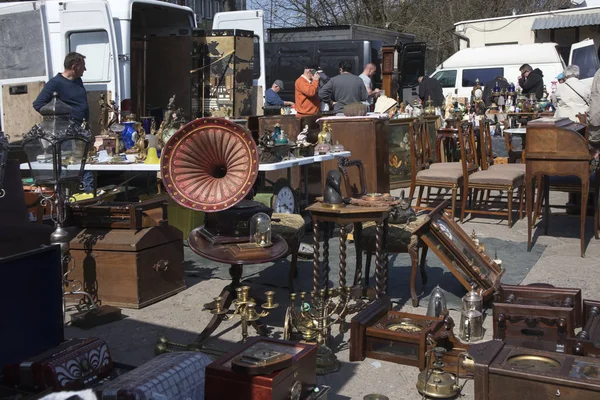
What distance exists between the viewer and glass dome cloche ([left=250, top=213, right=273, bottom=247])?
4410 millimetres

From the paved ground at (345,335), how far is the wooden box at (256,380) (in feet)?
1.89

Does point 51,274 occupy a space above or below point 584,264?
above

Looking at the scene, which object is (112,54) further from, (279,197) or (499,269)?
(499,269)

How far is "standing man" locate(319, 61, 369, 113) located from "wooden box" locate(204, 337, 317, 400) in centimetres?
735

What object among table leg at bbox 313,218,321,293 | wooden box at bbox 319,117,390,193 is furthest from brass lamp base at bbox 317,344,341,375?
wooden box at bbox 319,117,390,193

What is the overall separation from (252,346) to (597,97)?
5.26 metres

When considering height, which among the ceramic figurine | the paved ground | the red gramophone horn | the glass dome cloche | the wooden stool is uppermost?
the red gramophone horn

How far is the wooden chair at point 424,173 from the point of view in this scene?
7859 mm

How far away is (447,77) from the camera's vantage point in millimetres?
18469

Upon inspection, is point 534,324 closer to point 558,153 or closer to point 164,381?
Result: point 164,381

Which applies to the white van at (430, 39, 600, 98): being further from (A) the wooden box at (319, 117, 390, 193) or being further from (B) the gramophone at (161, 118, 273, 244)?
(B) the gramophone at (161, 118, 273, 244)

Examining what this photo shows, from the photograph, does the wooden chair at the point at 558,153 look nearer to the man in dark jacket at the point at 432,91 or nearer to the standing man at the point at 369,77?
the standing man at the point at 369,77

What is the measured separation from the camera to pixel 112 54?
28.6 ft

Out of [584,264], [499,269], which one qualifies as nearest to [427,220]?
[499,269]
